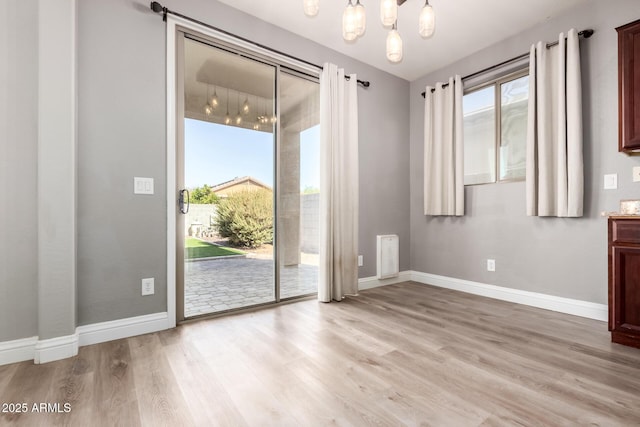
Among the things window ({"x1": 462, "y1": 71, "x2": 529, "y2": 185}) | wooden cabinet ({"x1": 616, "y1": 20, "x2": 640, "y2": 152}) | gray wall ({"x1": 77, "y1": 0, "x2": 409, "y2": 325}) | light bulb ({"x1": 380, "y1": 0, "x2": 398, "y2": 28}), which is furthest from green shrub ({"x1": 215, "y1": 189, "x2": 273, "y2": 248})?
wooden cabinet ({"x1": 616, "y1": 20, "x2": 640, "y2": 152})

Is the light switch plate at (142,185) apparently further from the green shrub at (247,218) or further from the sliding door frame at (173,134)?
the green shrub at (247,218)

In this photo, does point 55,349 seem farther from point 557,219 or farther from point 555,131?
point 555,131

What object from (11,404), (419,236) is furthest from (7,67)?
(419,236)

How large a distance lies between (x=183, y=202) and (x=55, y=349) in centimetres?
123

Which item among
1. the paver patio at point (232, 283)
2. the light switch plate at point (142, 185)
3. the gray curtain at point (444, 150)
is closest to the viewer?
the light switch plate at point (142, 185)

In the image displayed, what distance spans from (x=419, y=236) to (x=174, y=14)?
3.55m

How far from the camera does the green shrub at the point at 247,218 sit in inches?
111

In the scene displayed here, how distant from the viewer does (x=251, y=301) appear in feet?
9.60

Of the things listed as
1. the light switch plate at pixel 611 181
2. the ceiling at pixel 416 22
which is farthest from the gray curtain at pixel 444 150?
the light switch plate at pixel 611 181

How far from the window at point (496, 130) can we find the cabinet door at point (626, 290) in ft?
4.05

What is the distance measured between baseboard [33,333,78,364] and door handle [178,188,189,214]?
1.08 metres

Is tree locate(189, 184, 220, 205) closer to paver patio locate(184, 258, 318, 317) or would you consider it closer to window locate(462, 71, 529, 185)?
paver patio locate(184, 258, 318, 317)

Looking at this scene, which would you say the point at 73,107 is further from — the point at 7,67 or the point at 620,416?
the point at 620,416

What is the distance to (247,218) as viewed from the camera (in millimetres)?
2936
